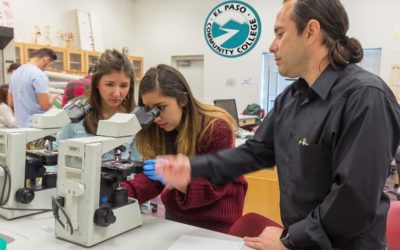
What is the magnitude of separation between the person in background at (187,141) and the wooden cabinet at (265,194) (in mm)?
1179

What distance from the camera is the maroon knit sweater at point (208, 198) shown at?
56.6 inches

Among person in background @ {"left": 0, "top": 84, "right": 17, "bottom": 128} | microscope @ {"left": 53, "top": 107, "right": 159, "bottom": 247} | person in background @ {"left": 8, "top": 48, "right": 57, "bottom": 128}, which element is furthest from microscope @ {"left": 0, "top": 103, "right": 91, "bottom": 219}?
person in background @ {"left": 0, "top": 84, "right": 17, "bottom": 128}

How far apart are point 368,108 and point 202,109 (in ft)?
2.59

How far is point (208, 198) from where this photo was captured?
55.5 inches

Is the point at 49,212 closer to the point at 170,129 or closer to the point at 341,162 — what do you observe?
the point at 170,129

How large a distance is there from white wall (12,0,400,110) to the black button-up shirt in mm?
5198

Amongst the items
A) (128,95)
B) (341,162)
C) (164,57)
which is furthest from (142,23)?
(341,162)

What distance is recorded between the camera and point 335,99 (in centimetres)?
99

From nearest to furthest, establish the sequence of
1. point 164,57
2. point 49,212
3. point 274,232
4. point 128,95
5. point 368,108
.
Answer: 1. point 368,108
2. point 274,232
3. point 49,212
4. point 128,95
5. point 164,57

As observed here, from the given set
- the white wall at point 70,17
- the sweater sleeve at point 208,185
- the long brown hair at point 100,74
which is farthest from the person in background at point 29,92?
the sweater sleeve at point 208,185

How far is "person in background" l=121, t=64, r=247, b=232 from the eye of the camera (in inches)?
57.6

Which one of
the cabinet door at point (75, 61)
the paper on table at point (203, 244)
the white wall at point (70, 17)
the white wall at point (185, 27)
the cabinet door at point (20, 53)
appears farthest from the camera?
the cabinet door at point (75, 61)

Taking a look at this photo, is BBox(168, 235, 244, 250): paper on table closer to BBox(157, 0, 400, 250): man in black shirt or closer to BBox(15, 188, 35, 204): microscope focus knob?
BBox(157, 0, 400, 250): man in black shirt

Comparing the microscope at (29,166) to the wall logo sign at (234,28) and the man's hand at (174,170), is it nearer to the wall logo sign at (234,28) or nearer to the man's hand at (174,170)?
the man's hand at (174,170)
